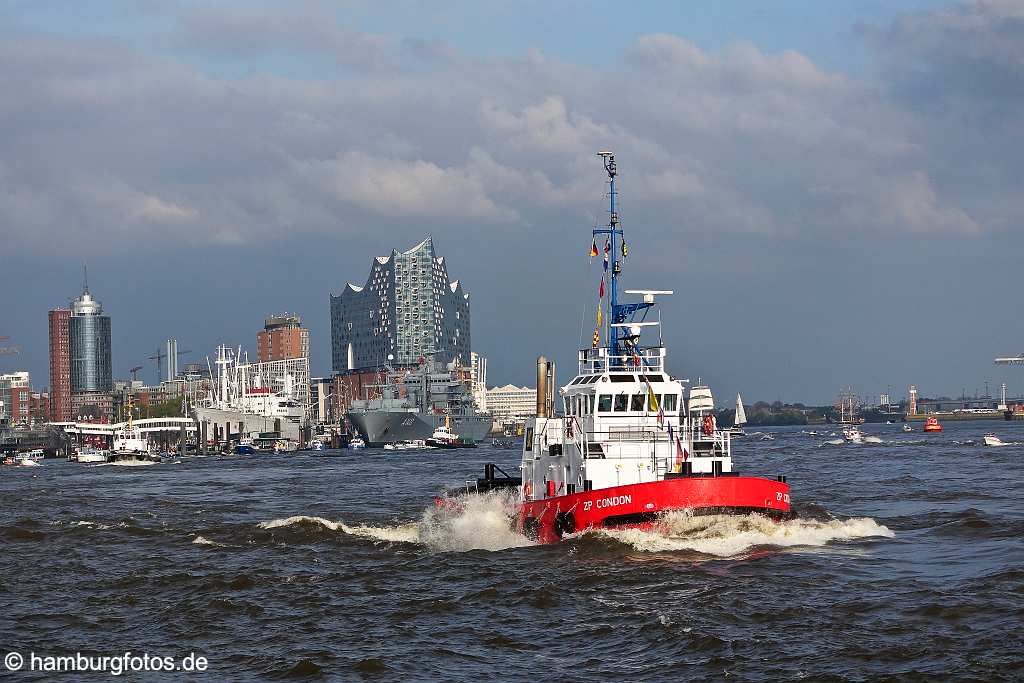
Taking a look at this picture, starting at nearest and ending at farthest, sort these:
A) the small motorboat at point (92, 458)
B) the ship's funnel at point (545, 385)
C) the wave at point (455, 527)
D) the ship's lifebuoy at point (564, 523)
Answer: the ship's lifebuoy at point (564, 523) < the wave at point (455, 527) < the ship's funnel at point (545, 385) < the small motorboat at point (92, 458)

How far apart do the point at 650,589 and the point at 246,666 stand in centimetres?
959

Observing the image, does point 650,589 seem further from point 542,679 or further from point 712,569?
point 542,679


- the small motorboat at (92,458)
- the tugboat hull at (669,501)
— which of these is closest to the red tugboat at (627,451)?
the tugboat hull at (669,501)

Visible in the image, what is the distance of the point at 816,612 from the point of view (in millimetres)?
24578

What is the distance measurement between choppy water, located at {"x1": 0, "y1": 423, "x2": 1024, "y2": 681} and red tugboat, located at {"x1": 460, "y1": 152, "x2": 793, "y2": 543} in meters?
0.67

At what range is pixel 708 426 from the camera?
114 ft

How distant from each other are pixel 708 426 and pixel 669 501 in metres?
4.05

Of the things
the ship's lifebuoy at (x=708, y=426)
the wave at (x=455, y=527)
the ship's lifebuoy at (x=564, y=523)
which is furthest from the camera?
the wave at (x=455, y=527)

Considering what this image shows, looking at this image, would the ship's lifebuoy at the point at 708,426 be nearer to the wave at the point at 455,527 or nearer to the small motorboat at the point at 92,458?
the wave at the point at 455,527

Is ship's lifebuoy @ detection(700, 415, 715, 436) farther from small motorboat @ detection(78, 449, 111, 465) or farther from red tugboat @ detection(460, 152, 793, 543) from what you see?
small motorboat @ detection(78, 449, 111, 465)

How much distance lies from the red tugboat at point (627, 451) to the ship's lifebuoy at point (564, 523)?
27 mm

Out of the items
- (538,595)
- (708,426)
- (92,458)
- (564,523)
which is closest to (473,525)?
(564,523)

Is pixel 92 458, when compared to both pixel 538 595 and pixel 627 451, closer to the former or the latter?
pixel 627 451

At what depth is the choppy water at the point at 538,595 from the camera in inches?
850
